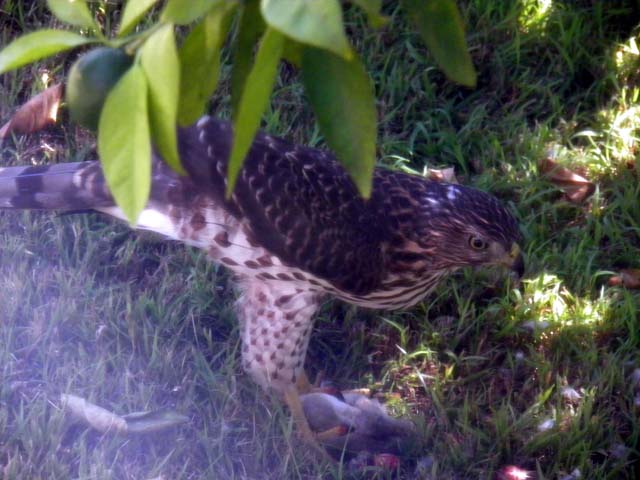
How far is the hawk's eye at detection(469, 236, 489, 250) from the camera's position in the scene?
3.74 meters

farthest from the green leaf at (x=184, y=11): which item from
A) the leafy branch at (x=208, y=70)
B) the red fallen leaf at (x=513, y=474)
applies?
the red fallen leaf at (x=513, y=474)

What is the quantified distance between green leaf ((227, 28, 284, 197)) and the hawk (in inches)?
80.7

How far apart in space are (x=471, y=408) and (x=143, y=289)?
4.91 feet

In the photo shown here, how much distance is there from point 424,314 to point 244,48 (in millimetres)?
2858

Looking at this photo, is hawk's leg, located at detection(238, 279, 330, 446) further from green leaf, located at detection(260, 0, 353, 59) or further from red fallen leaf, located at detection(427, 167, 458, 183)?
green leaf, located at detection(260, 0, 353, 59)

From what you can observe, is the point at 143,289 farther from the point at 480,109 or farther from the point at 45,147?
the point at 480,109

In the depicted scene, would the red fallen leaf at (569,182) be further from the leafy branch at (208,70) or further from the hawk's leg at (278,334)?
the leafy branch at (208,70)

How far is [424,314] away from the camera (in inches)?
167

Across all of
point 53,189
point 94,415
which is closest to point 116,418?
point 94,415

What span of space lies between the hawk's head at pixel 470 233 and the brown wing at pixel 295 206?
0.79 ft

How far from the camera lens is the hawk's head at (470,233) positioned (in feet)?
12.3

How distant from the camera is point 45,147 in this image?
187 inches

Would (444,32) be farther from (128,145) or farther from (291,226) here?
(291,226)

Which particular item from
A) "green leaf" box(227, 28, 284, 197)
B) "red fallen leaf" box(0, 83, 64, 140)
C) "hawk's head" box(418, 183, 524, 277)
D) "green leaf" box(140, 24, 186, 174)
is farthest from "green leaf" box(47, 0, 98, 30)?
"red fallen leaf" box(0, 83, 64, 140)
